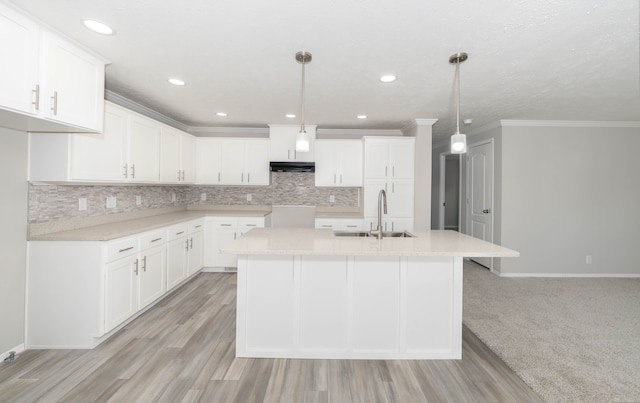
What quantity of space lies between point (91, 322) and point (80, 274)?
401 mm

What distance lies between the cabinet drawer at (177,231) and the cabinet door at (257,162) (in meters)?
1.24

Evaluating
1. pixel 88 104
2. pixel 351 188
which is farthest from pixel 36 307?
pixel 351 188

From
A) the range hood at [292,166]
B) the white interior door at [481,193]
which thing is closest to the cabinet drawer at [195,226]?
the range hood at [292,166]

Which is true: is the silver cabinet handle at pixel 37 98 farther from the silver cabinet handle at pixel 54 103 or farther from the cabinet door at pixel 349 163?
the cabinet door at pixel 349 163

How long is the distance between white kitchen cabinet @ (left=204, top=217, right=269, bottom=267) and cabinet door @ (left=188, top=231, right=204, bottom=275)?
0.09 metres

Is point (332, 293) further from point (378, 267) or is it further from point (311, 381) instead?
point (311, 381)

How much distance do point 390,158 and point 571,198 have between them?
2780 millimetres

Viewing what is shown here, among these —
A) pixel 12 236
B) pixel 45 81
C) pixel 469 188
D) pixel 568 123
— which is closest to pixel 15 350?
pixel 12 236

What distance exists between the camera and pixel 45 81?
1.96 m

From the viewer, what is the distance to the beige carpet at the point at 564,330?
2008mm

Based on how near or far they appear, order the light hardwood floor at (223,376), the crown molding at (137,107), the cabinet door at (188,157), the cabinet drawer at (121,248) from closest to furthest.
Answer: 1. the light hardwood floor at (223,376)
2. the cabinet drawer at (121,248)
3. the crown molding at (137,107)
4. the cabinet door at (188,157)

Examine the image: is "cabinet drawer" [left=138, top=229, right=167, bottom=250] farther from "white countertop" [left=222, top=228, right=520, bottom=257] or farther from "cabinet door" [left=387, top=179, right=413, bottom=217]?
"cabinet door" [left=387, top=179, right=413, bottom=217]

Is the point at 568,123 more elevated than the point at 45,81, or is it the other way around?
the point at 568,123

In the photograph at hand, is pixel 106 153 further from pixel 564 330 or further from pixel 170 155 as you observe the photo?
pixel 564 330
